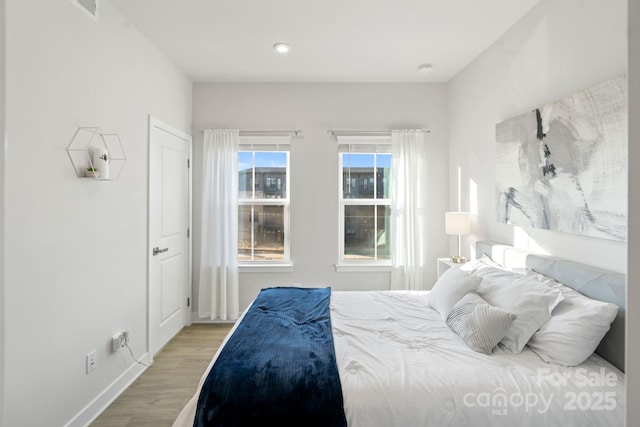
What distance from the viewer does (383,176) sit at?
3.80 m

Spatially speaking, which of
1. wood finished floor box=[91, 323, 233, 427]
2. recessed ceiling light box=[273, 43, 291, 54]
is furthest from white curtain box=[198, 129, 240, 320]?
recessed ceiling light box=[273, 43, 291, 54]

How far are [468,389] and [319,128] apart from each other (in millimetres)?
2981

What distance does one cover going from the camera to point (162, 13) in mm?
2365

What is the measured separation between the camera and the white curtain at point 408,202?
11.9 feet

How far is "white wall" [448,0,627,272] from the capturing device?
1.75 metres

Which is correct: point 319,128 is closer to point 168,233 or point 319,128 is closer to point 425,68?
point 425,68

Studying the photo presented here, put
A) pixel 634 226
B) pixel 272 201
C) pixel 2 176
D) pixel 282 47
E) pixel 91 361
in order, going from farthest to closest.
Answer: pixel 272 201 → pixel 282 47 → pixel 91 361 → pixel 2 176 → pixel 634 226

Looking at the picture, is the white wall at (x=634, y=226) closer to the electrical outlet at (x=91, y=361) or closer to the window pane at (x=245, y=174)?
the electrical outlet at (x=91, y=361)

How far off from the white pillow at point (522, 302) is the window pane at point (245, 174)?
2.72 m

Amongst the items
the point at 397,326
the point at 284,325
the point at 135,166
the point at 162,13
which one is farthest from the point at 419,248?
the point at 162,13

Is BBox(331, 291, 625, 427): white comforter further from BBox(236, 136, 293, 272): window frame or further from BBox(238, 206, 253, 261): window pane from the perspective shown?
BBox(238, 206, 253, 261): window pane

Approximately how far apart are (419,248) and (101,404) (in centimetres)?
311

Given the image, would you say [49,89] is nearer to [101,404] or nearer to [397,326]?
[101,404]

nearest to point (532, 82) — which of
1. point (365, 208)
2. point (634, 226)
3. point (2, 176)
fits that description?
point (365, 208)
